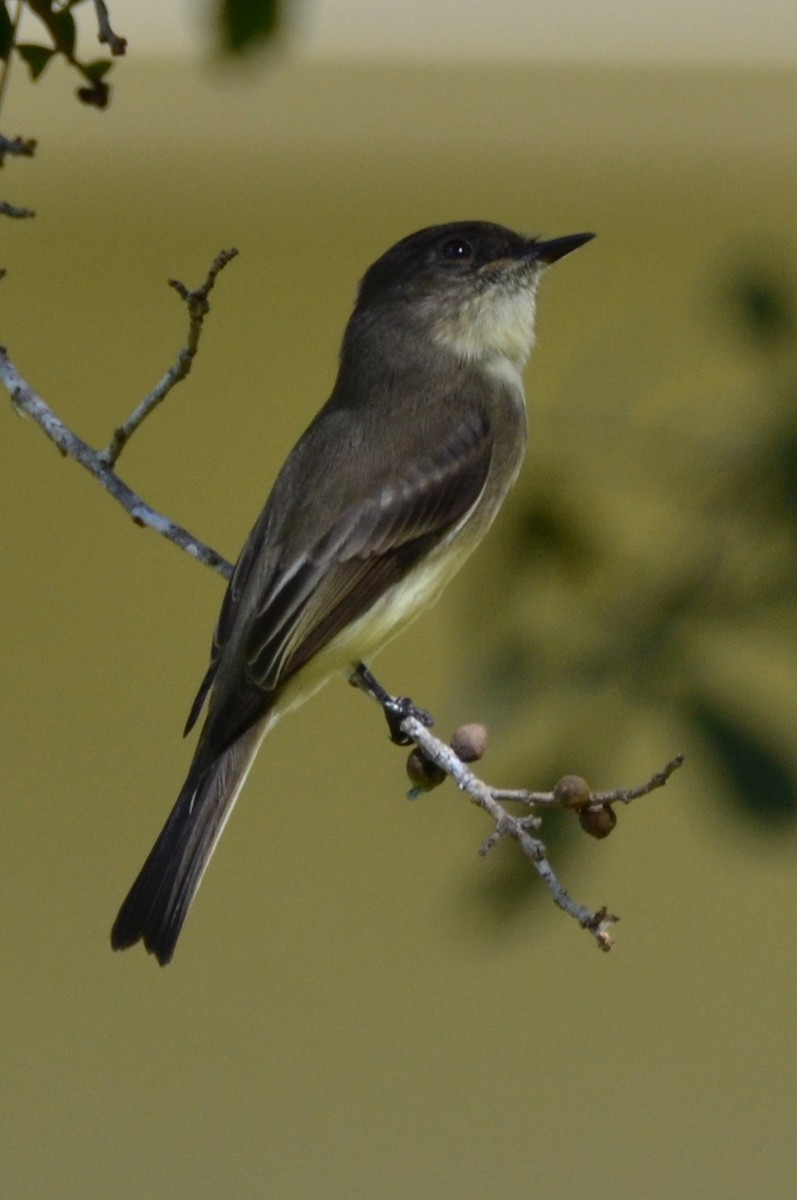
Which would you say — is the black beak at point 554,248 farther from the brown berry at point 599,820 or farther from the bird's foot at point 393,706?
the brown berry at point 599,820

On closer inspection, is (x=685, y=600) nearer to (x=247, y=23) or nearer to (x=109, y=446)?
(x=247, y=23)

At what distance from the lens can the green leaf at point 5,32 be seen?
78.0 inches

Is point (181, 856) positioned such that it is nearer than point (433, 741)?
No

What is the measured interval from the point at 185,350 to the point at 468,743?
0.74m

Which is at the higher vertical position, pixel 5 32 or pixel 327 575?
pixel 5 32

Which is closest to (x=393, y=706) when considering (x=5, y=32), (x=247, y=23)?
(x=5, y=32)

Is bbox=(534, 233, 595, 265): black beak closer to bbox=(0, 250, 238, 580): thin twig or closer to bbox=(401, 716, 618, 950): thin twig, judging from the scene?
bbox=(0, 250, 238, 580): thin twig


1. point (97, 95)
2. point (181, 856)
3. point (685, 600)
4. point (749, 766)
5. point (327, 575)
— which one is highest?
point (97, 95)

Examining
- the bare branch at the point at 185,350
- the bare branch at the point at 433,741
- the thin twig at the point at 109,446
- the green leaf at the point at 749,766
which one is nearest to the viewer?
the green leaf at the point at 749,766

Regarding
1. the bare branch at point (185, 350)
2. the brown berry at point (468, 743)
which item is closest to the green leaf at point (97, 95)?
the bare branch at point (185, 350)

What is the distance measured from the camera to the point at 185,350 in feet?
8.26

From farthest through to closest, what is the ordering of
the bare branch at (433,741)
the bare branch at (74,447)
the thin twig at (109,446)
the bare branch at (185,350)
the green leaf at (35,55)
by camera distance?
the bare branch at (74,447)
the thin twig at (109,446)
the bare branch at (185,350)
the green leaf at (35,55)
the bare branch at (433,741)

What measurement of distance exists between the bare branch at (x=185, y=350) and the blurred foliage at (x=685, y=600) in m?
0.56

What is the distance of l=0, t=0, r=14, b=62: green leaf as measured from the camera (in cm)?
198
